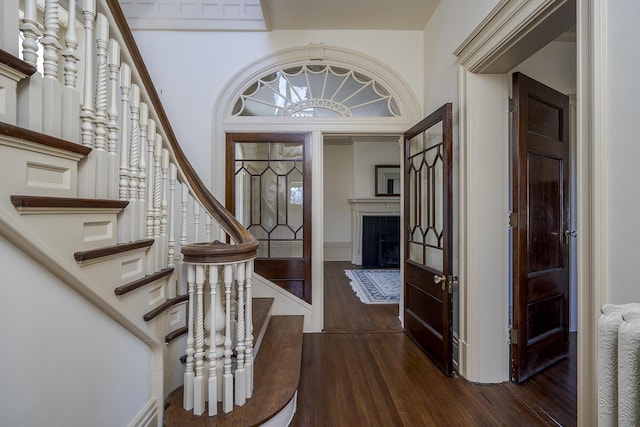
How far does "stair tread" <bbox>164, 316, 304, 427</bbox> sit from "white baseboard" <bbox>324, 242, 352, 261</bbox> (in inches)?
162

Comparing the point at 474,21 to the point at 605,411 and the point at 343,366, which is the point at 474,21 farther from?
the point at 343,366

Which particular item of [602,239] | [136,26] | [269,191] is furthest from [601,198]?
[136,26]

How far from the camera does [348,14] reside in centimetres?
259

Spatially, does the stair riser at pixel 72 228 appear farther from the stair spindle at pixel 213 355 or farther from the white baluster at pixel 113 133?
the stair spindle at pixel 213 355

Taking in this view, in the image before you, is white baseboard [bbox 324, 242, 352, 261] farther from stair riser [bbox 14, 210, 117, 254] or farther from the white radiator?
the white radiator

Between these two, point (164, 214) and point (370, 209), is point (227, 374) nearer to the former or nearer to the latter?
point (164, 214)

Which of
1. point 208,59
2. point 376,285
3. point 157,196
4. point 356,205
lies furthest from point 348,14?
point 356,205

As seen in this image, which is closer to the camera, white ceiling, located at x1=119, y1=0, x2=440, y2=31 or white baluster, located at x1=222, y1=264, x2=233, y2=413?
white baluster, located at x1=222, y1=264, x2=233, y2=413

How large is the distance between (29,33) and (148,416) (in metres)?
1.56

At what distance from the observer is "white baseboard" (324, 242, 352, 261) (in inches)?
254

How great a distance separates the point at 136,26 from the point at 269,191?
201 centimetres

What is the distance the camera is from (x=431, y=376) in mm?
2066

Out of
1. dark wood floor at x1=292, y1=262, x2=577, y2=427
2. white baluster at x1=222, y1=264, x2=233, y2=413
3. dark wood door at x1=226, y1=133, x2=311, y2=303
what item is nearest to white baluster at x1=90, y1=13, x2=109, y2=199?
white baluster at x1=222, y1=264, x2=233, y2=413

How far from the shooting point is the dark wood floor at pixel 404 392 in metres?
1.65
